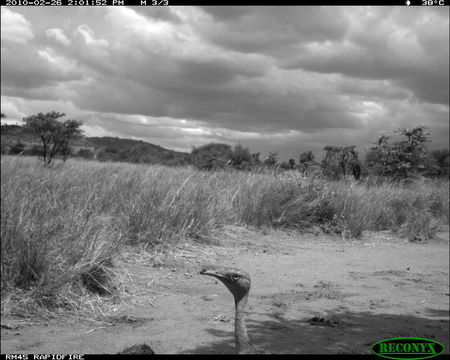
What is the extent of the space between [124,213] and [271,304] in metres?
2.39

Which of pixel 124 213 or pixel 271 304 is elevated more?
pixel 124 213

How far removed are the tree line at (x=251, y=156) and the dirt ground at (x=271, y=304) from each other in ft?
4.93

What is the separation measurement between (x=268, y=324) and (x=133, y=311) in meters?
1.15

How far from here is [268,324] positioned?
449cm

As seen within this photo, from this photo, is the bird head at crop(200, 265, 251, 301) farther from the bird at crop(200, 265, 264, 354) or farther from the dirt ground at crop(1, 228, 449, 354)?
the dirt ground at crop(1, 228, 449, 354)

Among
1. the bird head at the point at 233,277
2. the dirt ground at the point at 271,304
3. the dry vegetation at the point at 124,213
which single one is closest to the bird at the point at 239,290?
the bird head at the point at 233,277

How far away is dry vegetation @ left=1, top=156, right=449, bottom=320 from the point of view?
4.34m

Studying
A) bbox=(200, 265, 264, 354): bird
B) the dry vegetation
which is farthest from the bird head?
the dry vegetation

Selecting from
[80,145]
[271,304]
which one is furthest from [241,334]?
[80,145]

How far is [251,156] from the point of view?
50.2 ft

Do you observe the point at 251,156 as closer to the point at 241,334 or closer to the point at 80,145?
the point at 80,145

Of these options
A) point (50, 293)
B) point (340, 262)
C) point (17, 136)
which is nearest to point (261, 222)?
point (340, 262)

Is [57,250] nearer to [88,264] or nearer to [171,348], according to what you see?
[88,264]

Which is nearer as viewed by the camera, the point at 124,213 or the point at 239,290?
the point at 239,290
